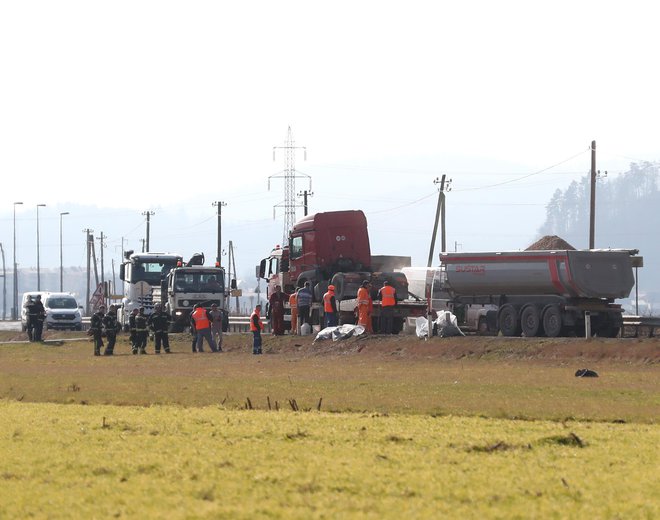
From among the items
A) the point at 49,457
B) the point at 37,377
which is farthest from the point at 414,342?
the point at 49,457

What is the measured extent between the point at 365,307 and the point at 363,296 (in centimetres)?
43

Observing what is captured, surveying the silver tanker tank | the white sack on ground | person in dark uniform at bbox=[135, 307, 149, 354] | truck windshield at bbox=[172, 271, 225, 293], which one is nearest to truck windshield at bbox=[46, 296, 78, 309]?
truck windshield at bbox=[172, 271, 225, 293]

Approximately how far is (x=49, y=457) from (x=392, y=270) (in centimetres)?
3677

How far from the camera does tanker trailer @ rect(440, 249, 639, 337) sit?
37.1 metres

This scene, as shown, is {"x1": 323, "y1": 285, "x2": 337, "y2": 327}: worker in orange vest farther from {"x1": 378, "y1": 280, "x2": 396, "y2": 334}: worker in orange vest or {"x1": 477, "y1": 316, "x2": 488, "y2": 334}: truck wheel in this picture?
{"x1": 477, "y1": 316, "x2": 488, "y2": 334}: truck wheel

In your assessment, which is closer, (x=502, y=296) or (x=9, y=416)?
(x=9, y=416)

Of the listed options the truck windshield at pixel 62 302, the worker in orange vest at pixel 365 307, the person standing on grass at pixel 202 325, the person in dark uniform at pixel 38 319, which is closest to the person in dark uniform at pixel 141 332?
the person standing on grass at pixel 202 325

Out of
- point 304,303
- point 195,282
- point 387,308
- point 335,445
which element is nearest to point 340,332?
point 387,308

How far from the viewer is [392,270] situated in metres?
49.8

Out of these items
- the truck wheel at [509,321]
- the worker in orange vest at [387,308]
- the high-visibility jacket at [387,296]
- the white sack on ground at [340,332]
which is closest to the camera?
the truck wheel at [509,321]

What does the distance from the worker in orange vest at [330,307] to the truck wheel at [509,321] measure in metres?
5.33

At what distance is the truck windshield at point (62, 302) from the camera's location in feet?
229

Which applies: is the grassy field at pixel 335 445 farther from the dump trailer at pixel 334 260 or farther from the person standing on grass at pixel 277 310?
the person standing on grass at pixel 277 310

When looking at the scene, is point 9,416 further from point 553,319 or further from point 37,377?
point 553,319
